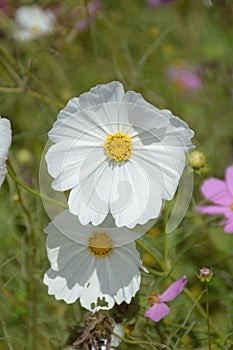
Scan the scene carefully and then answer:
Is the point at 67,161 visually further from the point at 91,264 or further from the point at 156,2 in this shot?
the point at 156,2

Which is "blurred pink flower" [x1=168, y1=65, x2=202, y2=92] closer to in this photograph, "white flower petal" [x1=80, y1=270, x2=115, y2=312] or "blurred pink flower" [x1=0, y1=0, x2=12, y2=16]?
"blurred pink flower" [x1=0, y1=0, x2=12, y2=16]

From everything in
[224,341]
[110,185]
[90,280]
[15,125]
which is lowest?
[15,125]

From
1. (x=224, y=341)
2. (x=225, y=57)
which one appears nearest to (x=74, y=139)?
(x=224, y=341)

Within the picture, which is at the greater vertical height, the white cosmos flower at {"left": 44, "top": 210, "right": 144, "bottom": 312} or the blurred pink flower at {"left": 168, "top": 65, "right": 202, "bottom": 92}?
the white cosmos flower at {"left": 44, "top": 210, "right": 144, "bottom": 312}

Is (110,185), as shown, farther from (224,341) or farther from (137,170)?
(224,341)

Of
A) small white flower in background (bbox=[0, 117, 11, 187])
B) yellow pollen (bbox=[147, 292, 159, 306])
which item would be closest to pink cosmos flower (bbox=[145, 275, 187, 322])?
yellow pollen (bbox=[147, 292, 159, 306])
